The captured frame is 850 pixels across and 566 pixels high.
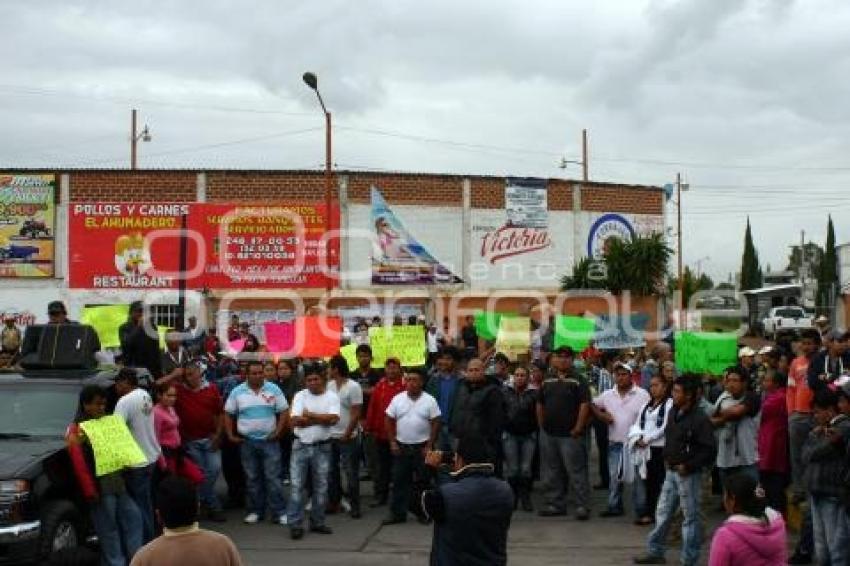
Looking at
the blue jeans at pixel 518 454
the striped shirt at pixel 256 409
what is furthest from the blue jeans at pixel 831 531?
the striped shirt at pixel 256 409

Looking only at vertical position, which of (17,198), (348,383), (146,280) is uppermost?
(17,198)

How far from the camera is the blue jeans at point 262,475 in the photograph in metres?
11.9

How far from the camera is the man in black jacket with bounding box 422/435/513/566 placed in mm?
5707

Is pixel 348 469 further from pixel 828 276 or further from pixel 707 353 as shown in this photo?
pixel 828 276

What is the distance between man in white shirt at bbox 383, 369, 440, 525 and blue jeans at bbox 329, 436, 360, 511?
59 centimetres

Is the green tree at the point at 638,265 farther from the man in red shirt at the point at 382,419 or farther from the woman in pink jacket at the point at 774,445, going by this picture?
the woman in pink jacket at the point at 774,445

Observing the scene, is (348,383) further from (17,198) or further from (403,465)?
(17,198)

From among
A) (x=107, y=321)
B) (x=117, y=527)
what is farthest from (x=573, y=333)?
(x=117, y=527)

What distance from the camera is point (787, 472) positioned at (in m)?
10.7

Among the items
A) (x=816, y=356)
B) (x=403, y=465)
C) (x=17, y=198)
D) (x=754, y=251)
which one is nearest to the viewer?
(x=816, y=356)

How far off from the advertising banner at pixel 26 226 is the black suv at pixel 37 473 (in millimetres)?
24300

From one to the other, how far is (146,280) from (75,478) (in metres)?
25.3

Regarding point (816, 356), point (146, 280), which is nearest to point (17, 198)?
point (146, 280)

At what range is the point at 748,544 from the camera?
5.24 meters
